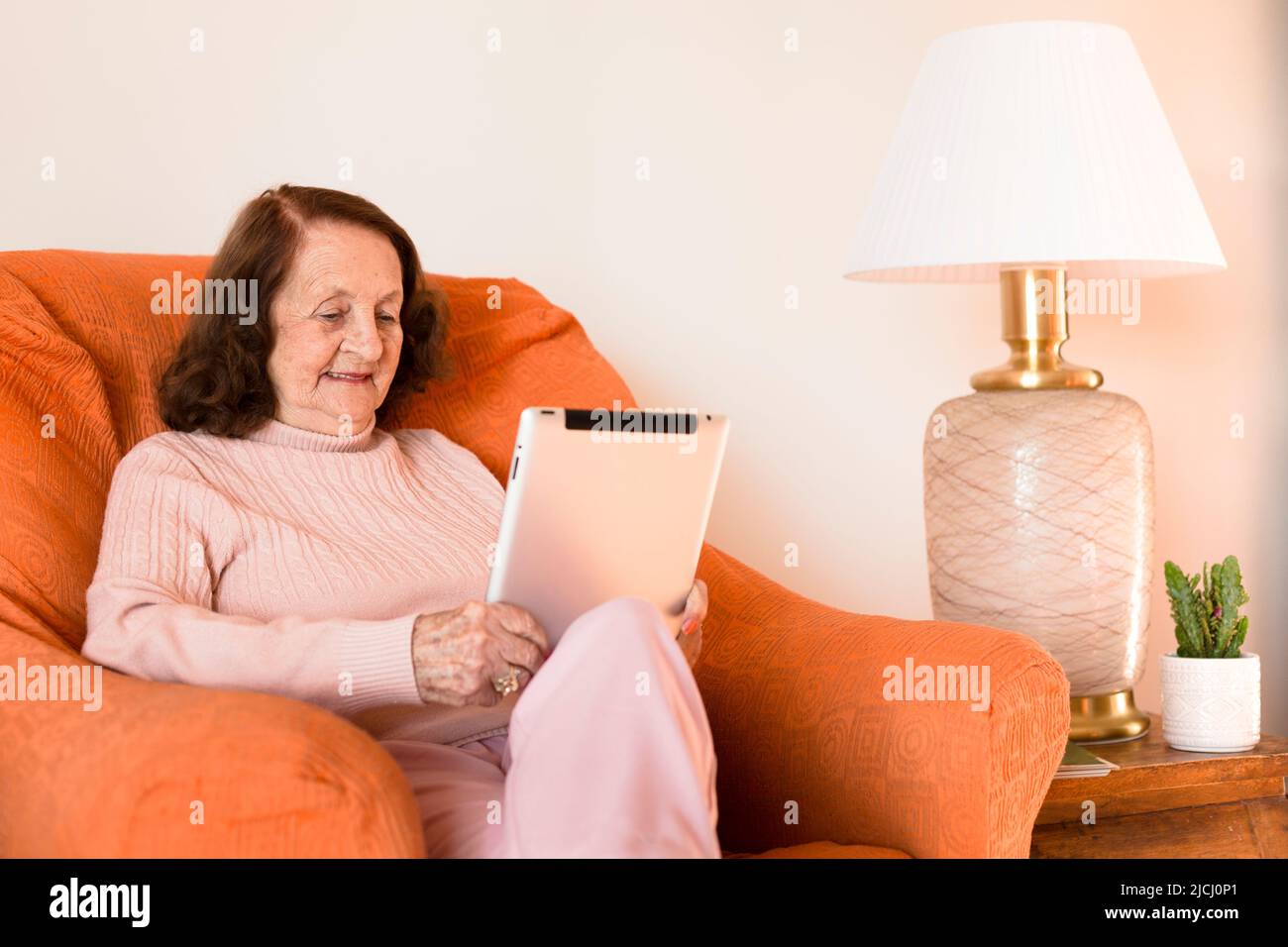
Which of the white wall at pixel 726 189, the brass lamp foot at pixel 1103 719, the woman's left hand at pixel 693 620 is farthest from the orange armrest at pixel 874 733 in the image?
the white wall at pixel 726 189

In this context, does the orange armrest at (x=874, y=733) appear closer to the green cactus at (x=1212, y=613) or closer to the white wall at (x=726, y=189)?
the green cactus at (x=1212, y=613)

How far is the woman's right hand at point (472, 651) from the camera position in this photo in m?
1.23

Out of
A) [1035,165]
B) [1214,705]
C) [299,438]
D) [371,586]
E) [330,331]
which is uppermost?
[1035,165]

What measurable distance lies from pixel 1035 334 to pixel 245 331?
1119 mm

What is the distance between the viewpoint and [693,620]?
144cm

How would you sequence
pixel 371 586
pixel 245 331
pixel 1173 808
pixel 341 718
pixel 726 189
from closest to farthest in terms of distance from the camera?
pixel 341 718 → pixel 371 586 → pixel 245 331 → pixel 1173 808 → pixel 726 189

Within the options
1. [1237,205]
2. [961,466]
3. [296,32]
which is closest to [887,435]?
[961,466]

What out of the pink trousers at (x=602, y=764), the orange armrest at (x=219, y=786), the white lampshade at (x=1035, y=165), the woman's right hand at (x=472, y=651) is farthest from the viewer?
the white lampshade at (x=1035, y=165)

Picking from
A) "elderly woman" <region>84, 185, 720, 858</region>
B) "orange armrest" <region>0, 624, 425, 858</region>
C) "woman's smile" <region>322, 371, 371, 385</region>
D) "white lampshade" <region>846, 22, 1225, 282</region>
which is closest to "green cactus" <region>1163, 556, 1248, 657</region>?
"white lampshade" <region>846, 22, 1225, 282</region>

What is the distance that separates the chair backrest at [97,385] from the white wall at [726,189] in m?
0.32

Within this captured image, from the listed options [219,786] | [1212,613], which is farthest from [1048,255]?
[219,786]

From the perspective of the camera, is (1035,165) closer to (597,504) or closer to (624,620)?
(597,504)
